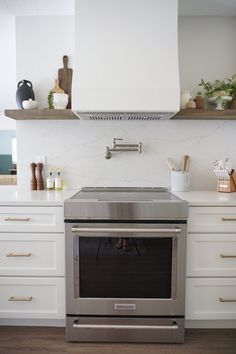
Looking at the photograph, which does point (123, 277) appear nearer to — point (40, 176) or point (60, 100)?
point (40, 176)

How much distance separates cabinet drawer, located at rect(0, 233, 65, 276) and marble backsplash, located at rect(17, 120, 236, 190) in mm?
647

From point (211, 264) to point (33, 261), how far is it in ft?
3.85

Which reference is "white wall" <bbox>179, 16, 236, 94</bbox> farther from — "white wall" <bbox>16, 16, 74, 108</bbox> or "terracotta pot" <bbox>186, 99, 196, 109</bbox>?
"white wall" <bbox>16, 16, 74, 108</bbox>

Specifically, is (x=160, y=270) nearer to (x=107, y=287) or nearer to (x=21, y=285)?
(x=107, y=287)

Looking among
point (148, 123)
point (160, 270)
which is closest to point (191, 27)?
point (148, 123)

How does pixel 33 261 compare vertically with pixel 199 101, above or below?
below

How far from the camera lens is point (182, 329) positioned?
5.09 ft

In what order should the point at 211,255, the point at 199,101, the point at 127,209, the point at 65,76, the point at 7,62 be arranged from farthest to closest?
the point at 7,62
the point at 65,76
the point at 199,101
the point at 211,255
the point at 127,209

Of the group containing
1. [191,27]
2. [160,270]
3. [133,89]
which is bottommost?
[160,270]

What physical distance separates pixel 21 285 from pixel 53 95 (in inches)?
54.8

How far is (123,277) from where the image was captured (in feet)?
5.12

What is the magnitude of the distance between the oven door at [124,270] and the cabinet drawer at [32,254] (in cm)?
10

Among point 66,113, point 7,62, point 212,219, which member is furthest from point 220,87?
point 7,62

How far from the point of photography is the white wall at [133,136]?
2.06 m
